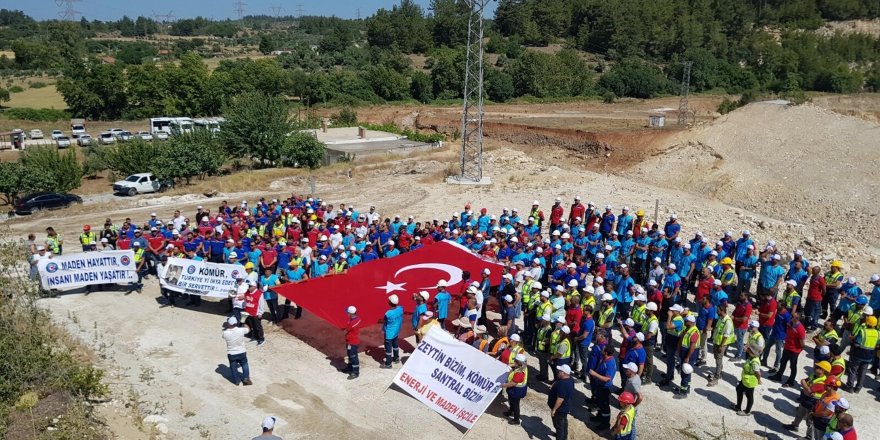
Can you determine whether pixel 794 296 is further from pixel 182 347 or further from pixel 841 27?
pixel 841 27

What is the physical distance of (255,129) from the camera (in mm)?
38875

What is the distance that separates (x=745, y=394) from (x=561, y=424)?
3779mm

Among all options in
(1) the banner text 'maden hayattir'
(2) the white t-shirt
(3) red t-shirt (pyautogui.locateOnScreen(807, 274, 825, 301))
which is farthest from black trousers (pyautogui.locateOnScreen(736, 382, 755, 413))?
(1) the banner text 'maden hayattir'

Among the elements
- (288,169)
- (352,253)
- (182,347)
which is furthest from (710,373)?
(288,169)

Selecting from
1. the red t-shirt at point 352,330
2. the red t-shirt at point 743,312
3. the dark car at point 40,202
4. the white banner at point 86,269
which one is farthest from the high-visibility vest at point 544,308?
the dark car at point 40,202

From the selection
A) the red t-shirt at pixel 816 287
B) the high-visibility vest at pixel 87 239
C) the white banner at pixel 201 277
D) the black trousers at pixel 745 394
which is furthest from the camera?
the high-visibility vest at pixel 87 239

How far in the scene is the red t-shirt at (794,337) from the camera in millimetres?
12055

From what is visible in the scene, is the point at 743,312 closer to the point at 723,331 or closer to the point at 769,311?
the point at 769,311

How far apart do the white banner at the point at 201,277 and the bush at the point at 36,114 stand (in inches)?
2703

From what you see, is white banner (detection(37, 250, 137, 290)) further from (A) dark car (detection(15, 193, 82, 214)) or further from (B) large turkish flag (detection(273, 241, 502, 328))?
(A) dark car (detection(15, 193, 82, 214))

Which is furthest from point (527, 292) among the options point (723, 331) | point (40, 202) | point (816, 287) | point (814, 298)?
point (40, 202)

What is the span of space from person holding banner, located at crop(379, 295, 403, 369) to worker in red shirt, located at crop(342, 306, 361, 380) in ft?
1.73

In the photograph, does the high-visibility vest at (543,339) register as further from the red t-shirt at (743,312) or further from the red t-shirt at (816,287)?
the red t-shirt at (816,287)

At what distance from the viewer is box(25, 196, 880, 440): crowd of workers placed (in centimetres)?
1093
